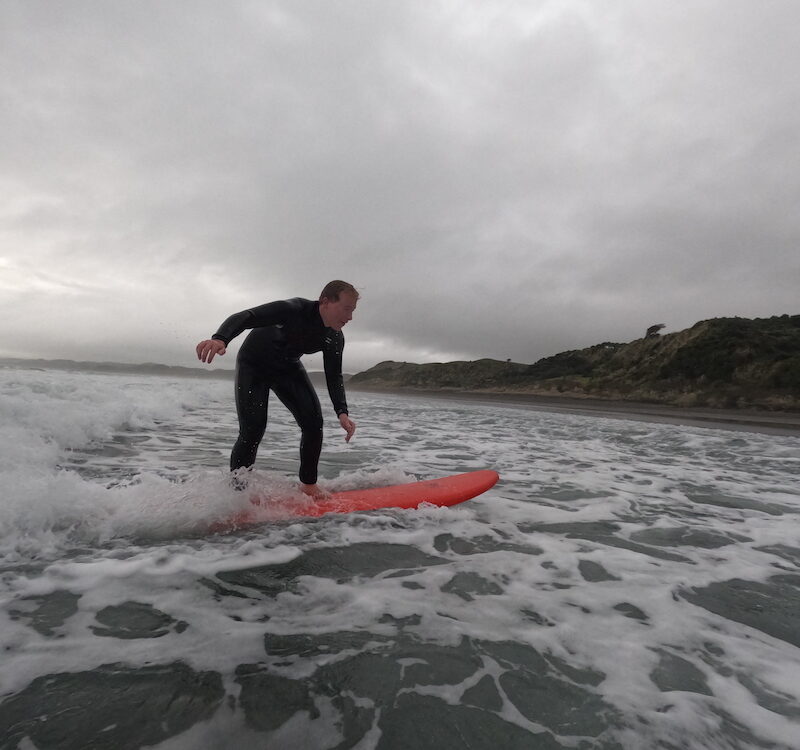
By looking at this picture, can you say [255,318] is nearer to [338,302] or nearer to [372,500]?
[338,302]

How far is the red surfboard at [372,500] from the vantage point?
146 inches

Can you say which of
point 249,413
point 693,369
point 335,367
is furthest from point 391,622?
point 693,369

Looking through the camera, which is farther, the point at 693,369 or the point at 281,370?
the point at 693,369

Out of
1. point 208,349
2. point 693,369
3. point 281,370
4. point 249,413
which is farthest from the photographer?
point 693,369

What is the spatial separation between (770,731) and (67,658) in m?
2.76

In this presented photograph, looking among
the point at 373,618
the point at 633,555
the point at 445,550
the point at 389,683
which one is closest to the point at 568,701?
the point at 389,683

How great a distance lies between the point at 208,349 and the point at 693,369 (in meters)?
33.4

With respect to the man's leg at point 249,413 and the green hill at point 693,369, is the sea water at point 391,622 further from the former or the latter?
the green hill at point 693,369

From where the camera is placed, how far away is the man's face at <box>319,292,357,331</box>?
4.03 m

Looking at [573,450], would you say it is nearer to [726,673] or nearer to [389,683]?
[726,673]

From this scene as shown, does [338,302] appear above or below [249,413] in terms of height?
above

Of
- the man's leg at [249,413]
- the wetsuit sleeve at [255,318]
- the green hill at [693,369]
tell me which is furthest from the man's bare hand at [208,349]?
the green hill at [693,369]

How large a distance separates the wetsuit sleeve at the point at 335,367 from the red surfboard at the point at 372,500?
90 centimetres

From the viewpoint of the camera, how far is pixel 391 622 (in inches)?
85.3
